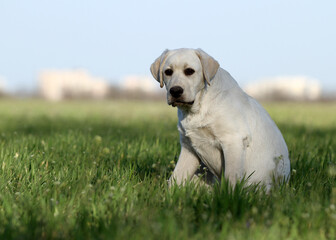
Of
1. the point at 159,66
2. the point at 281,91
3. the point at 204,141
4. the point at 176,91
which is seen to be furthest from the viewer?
the point at 281,91

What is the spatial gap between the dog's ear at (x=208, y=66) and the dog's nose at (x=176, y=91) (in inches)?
10.0

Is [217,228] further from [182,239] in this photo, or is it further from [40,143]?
[40,143]

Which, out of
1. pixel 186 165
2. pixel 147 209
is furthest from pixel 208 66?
pixel 147 209

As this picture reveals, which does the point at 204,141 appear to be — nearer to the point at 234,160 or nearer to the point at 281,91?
the point at 234,160

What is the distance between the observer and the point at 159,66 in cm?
405

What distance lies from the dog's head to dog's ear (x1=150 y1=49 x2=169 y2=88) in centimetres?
7

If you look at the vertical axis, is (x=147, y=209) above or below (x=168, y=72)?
below

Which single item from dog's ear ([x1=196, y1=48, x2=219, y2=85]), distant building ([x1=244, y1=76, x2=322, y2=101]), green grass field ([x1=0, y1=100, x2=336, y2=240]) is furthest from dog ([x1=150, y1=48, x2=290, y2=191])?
distant building ([x1=244, y1=76, x2=322, y2=101])

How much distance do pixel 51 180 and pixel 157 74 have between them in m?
1.46

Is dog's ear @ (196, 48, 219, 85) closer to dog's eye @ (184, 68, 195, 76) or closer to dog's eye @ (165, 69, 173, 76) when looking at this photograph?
dog's eye @ (184, 68, 195, 76)

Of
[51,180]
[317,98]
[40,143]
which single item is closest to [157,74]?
[51,180]

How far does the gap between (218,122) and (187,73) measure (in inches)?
20.7

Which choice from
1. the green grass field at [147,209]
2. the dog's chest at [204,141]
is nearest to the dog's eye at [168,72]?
the dog's chest at [204,141]

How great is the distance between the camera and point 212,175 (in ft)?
14.2
